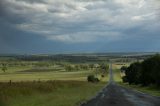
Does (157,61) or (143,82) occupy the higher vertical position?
(157,61)

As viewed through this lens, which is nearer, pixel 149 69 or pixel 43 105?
pixel 43 105

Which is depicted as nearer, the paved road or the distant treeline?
the paved road

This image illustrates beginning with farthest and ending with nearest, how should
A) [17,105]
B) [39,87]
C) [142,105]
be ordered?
[39,87], [142,105], [17,105]

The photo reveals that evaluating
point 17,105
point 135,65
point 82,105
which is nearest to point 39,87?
point 82,105

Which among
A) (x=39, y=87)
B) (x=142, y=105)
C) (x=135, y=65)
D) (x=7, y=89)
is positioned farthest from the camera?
(x=135, y=65)

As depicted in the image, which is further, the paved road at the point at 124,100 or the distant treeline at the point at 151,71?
the distant treeline at the point at 151,71

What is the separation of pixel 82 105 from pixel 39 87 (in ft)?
48.0

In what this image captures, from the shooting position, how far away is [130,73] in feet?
434

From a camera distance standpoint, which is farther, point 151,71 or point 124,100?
point 151,71

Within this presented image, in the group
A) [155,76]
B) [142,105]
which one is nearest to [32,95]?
[142,105]

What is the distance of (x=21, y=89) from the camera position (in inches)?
1625

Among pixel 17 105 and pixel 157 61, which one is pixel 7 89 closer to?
pixel 17 105

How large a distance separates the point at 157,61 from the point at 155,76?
6151mm

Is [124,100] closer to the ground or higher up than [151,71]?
closer to the ground
